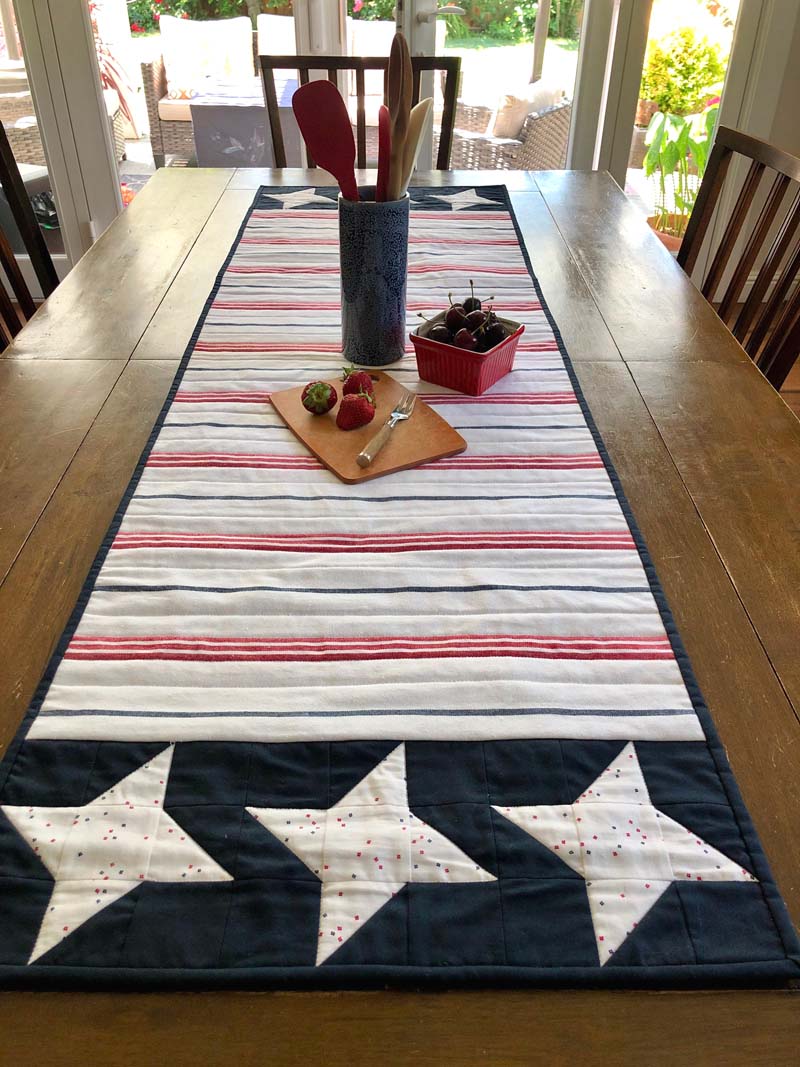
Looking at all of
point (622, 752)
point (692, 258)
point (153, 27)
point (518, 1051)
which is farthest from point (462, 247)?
point (153, 27)

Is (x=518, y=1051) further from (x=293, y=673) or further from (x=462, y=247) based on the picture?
(x=462, y=247)

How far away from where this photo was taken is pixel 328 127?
108 centimetres

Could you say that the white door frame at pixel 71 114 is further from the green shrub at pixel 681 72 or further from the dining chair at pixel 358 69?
the green shrub at pixel 681 72

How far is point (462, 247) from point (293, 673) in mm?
1122

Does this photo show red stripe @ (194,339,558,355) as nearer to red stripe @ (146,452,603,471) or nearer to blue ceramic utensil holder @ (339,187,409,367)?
blue ceramic utensil holder @ (339,187,409,367)

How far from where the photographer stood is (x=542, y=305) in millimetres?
1418

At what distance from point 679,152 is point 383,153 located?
244 centimetres

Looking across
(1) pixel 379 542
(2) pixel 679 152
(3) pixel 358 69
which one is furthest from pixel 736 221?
(2) pixel 679 152

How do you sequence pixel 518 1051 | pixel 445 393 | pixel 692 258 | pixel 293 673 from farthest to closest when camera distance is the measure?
pixel 692 258 → pixel 445 393 → pixel 293 673 → pixel 518 1051

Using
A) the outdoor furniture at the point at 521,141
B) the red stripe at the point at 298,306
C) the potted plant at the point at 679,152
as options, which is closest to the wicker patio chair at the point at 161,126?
the outdoor furniture at the point at 521,141

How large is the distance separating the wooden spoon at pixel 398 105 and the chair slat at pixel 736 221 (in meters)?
0.70

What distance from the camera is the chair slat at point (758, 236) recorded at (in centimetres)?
150

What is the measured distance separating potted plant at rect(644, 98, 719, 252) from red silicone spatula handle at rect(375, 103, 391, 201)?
2274 mm

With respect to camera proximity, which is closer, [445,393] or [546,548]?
[546,548]
